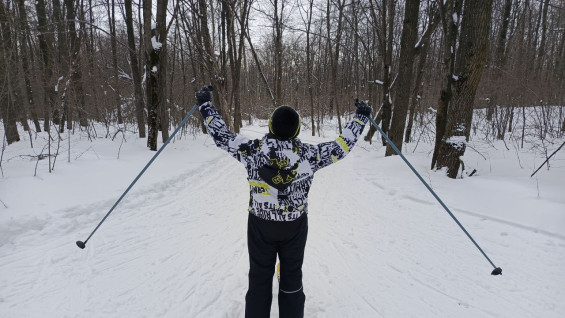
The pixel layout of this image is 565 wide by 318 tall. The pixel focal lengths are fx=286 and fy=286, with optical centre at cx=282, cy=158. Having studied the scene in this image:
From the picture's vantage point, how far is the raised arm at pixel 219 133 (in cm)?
221

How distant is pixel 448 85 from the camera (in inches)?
261

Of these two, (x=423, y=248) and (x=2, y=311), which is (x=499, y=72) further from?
(x=2, y=311)

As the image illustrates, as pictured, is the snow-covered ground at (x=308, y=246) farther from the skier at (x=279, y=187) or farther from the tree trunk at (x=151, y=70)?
the tree trunk at (x=151, y=70)

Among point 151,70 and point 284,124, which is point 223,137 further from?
point 151,70

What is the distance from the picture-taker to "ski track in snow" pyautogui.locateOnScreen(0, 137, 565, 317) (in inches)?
109

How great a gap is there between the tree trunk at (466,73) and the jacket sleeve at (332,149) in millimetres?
4864

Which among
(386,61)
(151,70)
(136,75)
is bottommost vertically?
(151,70)

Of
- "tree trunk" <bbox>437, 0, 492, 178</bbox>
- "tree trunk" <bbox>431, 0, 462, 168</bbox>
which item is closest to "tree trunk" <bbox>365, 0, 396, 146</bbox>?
"tree trunk" <bbox>431, 0, 462, 168</bbox>

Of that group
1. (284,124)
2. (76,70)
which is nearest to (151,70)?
(76,70)

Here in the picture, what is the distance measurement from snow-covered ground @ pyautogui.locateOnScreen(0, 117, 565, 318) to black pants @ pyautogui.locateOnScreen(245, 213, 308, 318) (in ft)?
1.48

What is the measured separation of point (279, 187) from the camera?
6.93ft

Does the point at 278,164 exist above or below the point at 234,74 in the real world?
below

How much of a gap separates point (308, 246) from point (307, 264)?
18.1 inches

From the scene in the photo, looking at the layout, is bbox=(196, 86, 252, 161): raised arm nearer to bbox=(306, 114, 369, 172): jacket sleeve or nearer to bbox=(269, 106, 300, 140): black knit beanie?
bbox=(269, 106, 300, 140): black knit beanie
